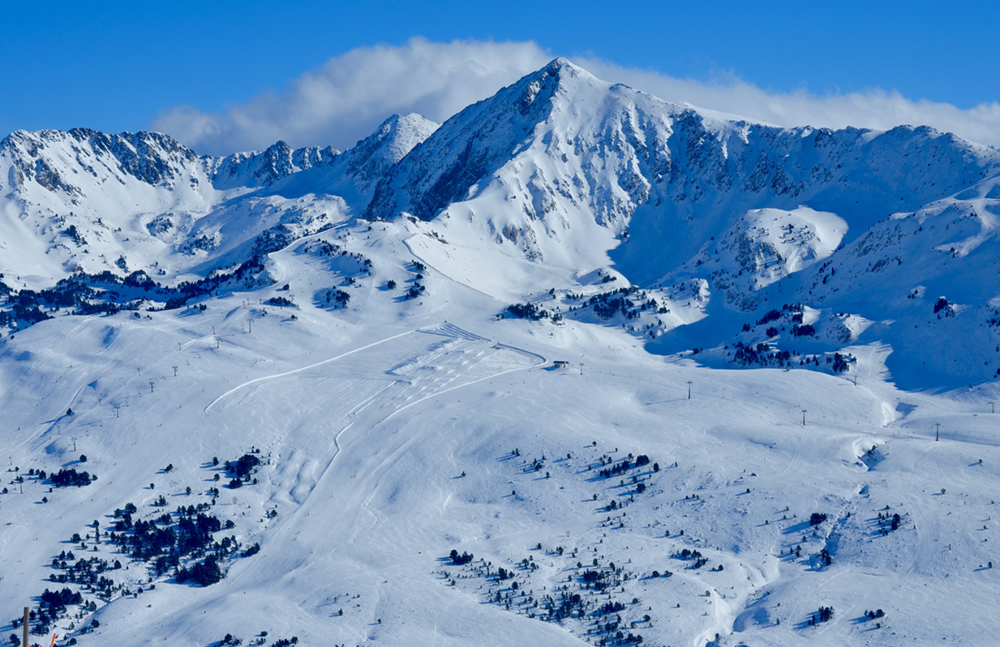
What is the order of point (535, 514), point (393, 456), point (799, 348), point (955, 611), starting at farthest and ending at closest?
point (799, 348) → point (393, 456) → point (535, 514) → point (955, 611)

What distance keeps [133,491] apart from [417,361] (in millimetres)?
64119

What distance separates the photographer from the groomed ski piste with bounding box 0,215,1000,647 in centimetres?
9769

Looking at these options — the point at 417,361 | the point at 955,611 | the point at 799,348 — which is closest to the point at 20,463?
the point at 417,361

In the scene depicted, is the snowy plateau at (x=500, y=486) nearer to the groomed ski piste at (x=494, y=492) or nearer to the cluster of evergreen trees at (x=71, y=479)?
the cluster of evergreen trees at (x=71, y=479)

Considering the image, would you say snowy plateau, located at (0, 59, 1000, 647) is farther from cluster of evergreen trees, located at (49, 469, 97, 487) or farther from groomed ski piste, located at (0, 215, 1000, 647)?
groomed ski piste, located at (0, 215, 1000, 647)

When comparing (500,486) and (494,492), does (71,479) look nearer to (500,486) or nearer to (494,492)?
(494,492)

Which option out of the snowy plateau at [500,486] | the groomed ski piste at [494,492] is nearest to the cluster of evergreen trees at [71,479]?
the snowy plateau at [500,486]

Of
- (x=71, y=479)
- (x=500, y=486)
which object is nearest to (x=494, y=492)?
(x=500, y=486)

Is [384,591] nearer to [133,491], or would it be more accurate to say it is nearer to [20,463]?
[133,491]

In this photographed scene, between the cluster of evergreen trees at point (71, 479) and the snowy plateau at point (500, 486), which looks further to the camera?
the cluster of evergreen trees at point (71, 479)

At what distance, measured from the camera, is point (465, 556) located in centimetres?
11125

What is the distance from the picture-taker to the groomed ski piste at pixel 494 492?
9769cm

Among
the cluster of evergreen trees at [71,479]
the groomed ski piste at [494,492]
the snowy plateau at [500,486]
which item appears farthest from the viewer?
the cluster of evergreen trees at [71,479]

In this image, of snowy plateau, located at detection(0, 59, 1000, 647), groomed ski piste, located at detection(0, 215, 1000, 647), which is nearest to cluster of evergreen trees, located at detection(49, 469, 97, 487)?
snowy plateau, located at detection(0, 59, 1000, 647)
